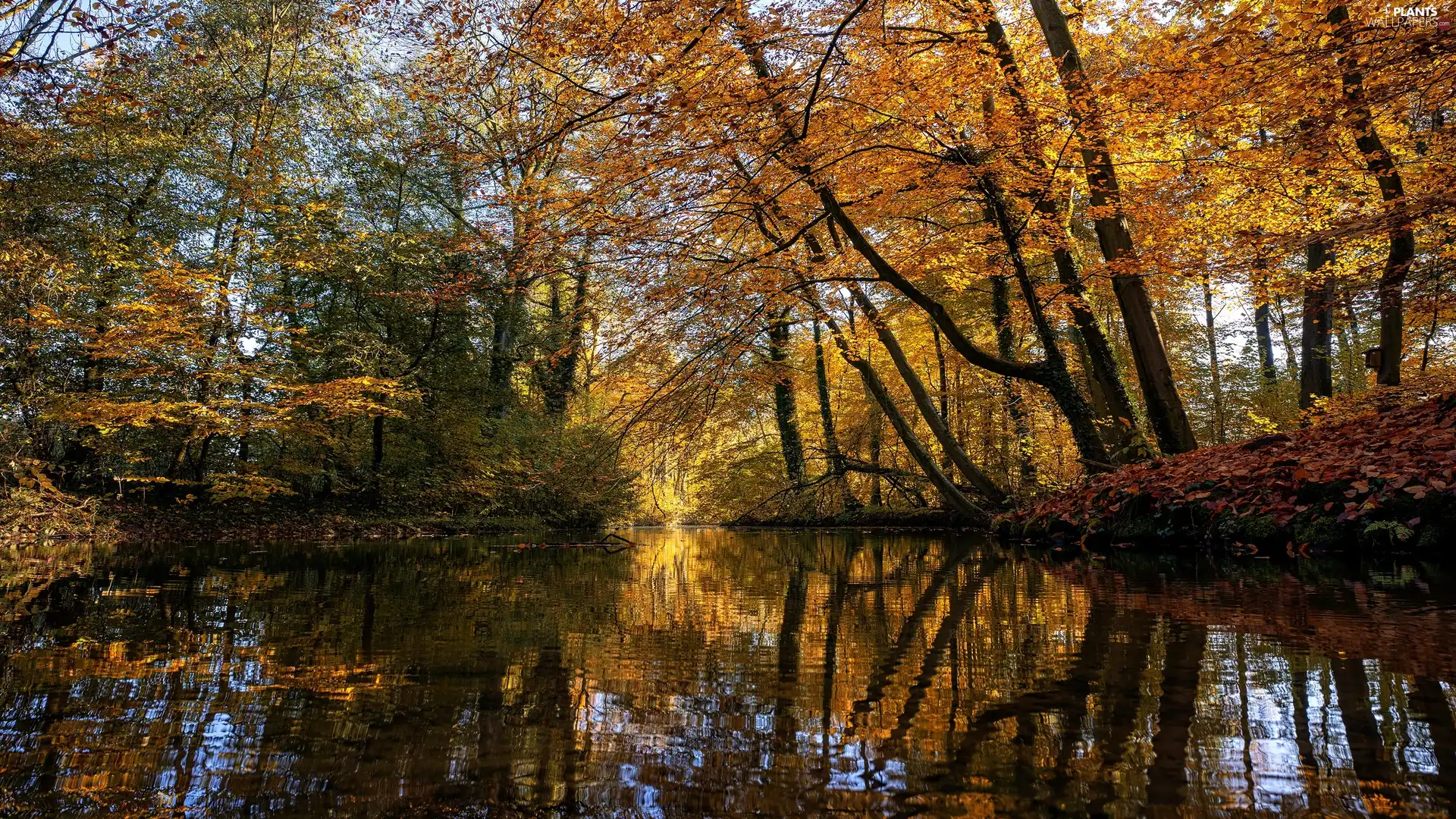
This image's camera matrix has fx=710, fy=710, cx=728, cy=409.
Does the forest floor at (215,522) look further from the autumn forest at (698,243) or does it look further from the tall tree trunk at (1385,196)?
the tall tree trunk at (1385,196)

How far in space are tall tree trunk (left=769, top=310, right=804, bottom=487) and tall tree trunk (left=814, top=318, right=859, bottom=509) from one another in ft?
2.05

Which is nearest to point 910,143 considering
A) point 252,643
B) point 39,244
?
point 252,643

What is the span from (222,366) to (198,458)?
113 inches

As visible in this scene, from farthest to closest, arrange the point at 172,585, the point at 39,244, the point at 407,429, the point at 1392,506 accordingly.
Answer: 1. the point at 407,429
2. the point at 39,244
3. the point at 1392,506
4. the point at 172,585

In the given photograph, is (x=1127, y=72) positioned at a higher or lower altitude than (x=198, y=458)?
higher

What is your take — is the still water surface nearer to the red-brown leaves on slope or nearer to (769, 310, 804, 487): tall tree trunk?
the red-brown leaves on slope

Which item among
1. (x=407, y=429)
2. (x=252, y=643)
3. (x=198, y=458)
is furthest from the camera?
(x=407, y=429)

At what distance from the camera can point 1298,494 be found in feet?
18.4

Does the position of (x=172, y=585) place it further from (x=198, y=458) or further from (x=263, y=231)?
(x=263, y=231)

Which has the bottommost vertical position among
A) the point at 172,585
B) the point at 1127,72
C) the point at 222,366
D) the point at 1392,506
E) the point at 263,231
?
the point at 172,585

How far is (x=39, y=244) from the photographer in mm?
11328

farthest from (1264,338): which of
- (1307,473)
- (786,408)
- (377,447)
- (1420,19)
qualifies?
(377,447)

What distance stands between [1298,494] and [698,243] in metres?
6.17

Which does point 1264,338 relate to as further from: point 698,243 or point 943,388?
point 698,243
